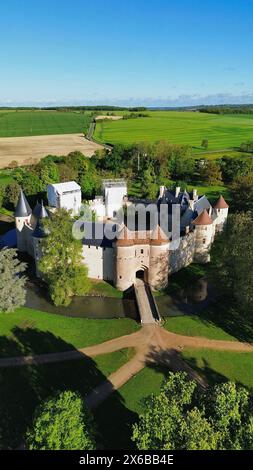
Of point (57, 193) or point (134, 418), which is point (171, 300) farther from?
point (57, 193)

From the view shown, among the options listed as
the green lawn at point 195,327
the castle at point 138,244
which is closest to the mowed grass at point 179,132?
the castle at point 138,244

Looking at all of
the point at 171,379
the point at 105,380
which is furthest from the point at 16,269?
the point at 171,379

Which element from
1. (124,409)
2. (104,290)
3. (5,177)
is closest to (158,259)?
(104,290)

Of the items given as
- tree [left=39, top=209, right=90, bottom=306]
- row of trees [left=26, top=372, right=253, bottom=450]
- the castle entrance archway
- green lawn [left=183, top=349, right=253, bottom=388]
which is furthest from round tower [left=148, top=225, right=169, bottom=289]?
row of trees [left=26, top=372, right=253, bottom=450]

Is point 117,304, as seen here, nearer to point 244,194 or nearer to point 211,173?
point 244,194

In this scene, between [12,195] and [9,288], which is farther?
[12,195]

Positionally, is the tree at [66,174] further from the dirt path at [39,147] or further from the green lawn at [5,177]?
the dirt path at [39,147]

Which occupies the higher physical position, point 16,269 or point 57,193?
point 57,193
